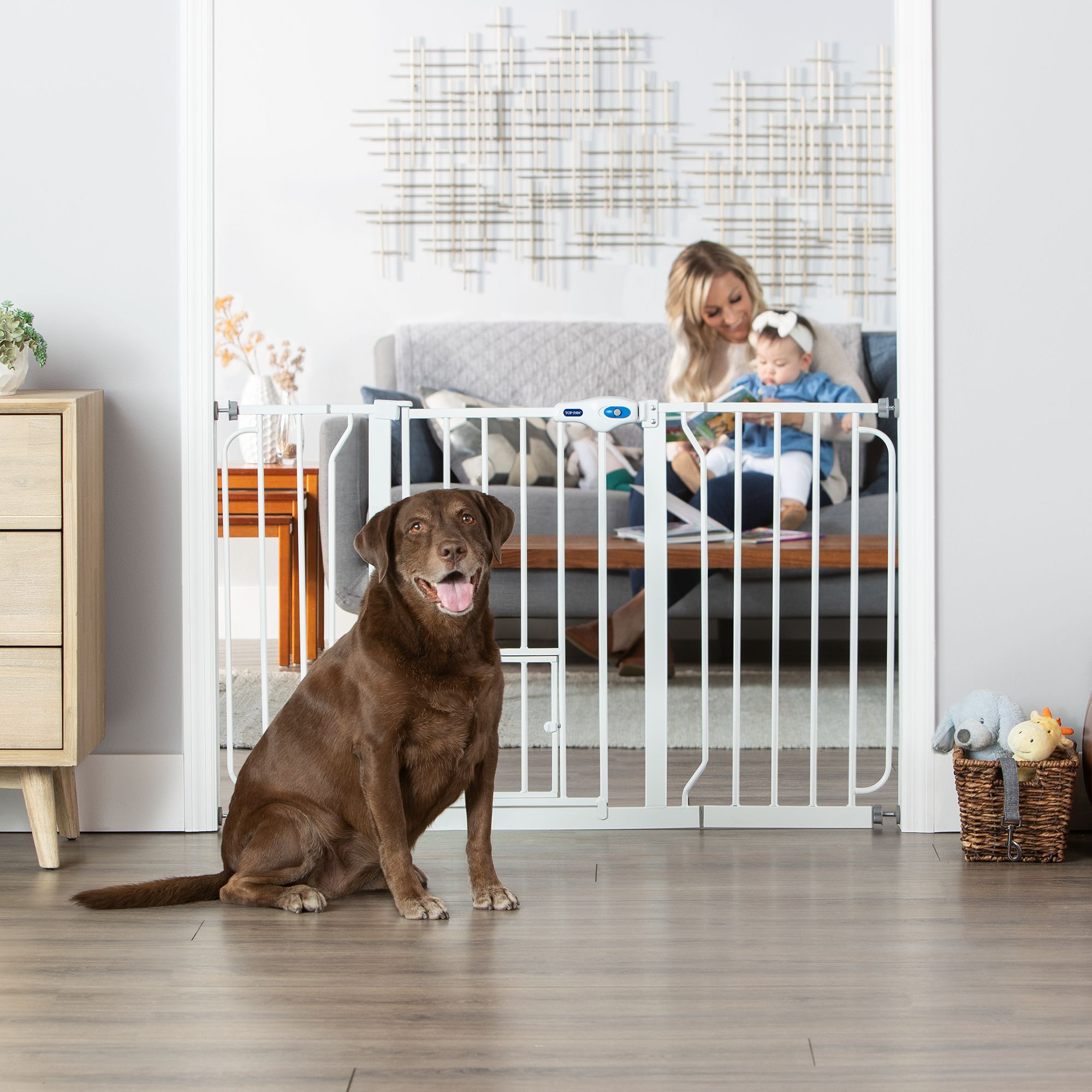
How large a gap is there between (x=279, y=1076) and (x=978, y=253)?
190cm

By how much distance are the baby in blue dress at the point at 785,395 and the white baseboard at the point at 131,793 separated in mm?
2215

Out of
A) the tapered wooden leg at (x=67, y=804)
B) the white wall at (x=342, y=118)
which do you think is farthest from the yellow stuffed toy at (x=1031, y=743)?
the white wall at (x=342, y=118)

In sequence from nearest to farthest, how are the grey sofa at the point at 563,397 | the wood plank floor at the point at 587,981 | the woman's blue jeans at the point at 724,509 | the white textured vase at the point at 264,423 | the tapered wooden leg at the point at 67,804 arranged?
the wood plank floor at the point at 587,981 → the tapered wooden leg at the point at 67,804 → the grey sofa at the point at 563,397 → the woman's blue jeans at the point at 724,509 → the white textured vase at the point at 264,423

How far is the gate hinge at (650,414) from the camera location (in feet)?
7.91

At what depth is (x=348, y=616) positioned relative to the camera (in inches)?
191

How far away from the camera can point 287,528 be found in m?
4.21

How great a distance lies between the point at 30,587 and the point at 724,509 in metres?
2.28

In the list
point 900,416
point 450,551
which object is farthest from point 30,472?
point 900,416

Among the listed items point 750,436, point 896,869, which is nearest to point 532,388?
point 750,436

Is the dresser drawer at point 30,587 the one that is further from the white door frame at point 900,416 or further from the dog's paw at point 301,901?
the dog's paw at point 301,901

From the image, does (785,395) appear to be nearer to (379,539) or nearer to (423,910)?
(379,539)

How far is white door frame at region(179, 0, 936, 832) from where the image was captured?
2.39 meters

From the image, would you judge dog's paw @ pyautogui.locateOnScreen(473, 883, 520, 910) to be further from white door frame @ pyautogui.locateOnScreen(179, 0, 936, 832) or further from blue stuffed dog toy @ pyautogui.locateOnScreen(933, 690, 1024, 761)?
blue stuffed dog toy @ pyautogui.locateOnScreen(933, 690, 1024, 761)

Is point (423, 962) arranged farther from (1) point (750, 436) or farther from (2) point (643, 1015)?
(1) point (750, 436)
